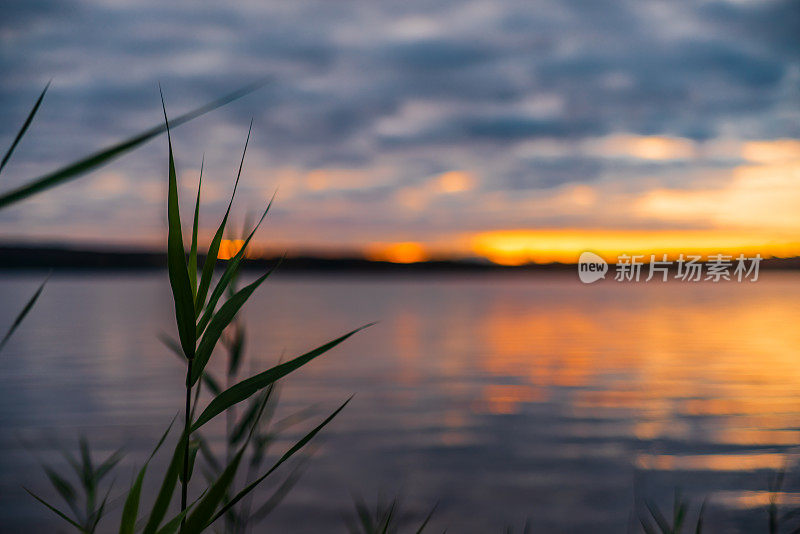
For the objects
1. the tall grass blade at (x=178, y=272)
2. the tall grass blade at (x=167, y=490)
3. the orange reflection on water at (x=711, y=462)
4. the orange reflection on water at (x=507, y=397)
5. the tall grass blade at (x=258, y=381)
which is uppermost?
the tall grass blade at (x=178, y=272)

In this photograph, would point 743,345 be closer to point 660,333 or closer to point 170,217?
point 660,333

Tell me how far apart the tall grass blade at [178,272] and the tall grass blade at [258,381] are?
13 centimetres

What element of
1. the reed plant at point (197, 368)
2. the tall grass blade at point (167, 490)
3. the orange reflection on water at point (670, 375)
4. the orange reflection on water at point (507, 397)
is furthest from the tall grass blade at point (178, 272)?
the orange reflection on water at point (507, 397)

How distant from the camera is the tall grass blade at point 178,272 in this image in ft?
4.71

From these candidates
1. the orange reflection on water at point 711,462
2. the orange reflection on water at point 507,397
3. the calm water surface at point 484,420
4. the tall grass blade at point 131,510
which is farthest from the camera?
the orange reflection on water at point 507,397

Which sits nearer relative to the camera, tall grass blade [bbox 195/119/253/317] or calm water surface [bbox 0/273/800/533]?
tall grass blade [bbox 195/119/253/317]

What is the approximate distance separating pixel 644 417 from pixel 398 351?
14.3 m

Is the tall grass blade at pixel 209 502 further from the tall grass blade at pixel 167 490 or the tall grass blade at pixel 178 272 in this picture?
the tall grass blade at pixel 178 272

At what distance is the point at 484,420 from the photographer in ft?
50.1

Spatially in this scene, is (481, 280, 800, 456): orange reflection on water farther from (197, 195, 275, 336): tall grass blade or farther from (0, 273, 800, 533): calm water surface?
(197, 195, 275, 336): tall grass blade

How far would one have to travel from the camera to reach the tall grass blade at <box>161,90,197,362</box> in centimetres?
144

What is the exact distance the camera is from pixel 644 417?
15227mm

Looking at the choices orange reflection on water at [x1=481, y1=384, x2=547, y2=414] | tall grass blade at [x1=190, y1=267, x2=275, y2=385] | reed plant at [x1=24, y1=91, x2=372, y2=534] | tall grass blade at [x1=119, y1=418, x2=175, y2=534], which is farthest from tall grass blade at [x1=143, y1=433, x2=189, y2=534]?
orange reflection on water at [x1=481, y1=384, x2=547, y2=414]

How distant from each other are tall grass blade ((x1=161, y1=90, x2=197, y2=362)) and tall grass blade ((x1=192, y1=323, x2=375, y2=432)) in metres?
0.13
